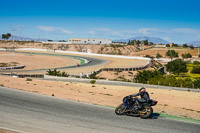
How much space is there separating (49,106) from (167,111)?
638 cm

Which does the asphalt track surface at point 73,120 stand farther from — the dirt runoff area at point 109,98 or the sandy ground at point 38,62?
the sandy ground at point 38,62

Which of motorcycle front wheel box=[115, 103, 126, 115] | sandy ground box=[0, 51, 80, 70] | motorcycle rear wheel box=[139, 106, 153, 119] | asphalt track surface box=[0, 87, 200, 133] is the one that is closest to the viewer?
asphalt track surface box=[0, 87, 200, 133]

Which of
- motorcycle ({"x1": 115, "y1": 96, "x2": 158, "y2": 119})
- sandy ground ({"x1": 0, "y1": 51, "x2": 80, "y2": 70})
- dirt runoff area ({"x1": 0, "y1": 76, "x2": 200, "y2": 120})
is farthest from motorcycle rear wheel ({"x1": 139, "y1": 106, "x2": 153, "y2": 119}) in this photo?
sandy ground ({"x1": 0, "y1": 51, "x2": 80, "y2": 70})

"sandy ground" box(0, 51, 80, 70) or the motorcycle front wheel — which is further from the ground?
"sandy ground" box(0, 51, 80, 70)

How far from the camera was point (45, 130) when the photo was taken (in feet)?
31.6

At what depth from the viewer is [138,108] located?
1195 cm

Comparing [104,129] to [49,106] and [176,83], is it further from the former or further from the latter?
[176,83]

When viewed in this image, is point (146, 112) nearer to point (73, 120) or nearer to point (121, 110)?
point (121, 110)

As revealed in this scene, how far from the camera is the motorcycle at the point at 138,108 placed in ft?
38.7

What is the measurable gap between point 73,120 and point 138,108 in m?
2.97

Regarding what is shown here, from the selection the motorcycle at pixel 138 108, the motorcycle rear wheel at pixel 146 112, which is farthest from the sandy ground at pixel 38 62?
the motorcycle rear wheel at pixel 146 112

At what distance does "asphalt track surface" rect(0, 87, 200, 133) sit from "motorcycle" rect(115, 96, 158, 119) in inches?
10.8

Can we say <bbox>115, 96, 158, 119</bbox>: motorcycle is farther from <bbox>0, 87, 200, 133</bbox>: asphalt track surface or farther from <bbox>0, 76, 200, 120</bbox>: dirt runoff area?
<bbox>0, 76, 200, 120</bbox>: dirt runoff area

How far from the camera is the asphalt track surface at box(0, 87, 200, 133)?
9938mm
